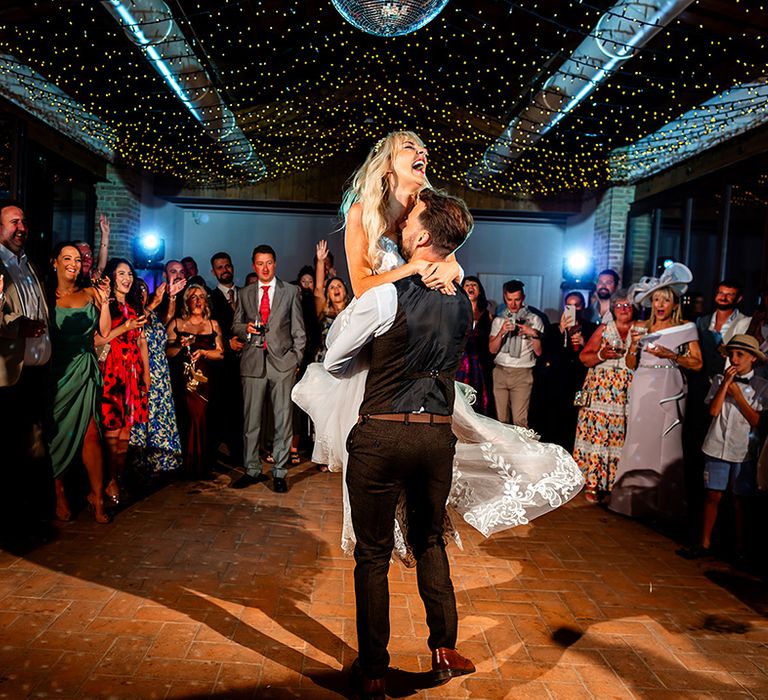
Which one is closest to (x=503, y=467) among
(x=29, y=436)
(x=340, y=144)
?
(x=29, y=436)

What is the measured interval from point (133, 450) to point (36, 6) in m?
3.60

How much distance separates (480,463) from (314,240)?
9505 millimetres

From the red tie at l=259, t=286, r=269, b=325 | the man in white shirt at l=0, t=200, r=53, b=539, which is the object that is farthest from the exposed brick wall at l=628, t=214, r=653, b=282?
the man in white shirt at l=0, t=200, r=53, b=539

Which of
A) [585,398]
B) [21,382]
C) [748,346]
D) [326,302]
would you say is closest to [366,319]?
[21,382]

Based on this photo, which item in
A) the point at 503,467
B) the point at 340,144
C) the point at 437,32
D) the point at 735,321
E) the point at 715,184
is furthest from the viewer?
the point at 340,144

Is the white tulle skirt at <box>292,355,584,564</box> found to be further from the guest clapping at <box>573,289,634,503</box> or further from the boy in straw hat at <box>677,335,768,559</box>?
the guest clapping at <box>573,289,634,503</box>

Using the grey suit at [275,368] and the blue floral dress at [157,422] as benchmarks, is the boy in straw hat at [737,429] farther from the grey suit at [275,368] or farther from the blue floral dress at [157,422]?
the blue floral dress at [157,422]

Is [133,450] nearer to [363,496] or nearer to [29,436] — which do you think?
[29,436]

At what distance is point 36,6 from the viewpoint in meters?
5.32

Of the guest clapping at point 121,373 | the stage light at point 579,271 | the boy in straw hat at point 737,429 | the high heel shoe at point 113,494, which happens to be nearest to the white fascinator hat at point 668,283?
the boy in straw hat at point 737,429

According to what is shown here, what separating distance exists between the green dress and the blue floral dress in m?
0.77

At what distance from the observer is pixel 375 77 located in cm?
830

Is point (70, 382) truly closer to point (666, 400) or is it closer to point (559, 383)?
point (666, 400)

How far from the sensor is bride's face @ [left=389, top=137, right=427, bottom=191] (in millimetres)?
2451
